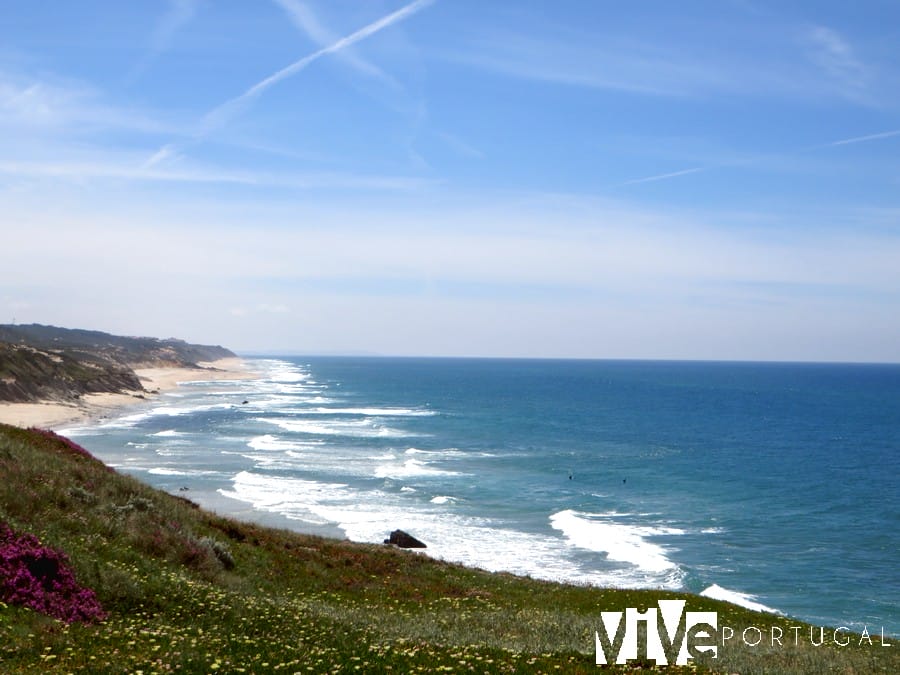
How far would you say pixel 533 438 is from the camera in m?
103

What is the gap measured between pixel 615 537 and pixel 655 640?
34.9 meters

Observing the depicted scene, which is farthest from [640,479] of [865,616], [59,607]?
[59,607]

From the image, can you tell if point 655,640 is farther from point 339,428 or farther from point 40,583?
point 339,428

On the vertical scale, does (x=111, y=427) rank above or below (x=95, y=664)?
below

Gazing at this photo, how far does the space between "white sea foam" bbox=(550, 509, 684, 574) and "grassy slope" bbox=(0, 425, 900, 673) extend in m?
16.4

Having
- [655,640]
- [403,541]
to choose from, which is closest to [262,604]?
[655,640]

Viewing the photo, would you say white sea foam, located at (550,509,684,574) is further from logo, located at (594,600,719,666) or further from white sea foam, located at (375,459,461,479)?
logo, located at (594,600,719,666)

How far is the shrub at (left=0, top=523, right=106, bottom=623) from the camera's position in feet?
48.5

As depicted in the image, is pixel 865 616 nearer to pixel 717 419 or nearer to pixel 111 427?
pixel 111 427

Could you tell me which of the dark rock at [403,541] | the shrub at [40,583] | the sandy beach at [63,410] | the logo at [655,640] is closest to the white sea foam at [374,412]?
the sandy beach at [63,410]


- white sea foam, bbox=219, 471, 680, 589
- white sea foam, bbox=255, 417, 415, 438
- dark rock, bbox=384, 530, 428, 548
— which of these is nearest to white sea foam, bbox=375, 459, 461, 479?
white sea foam, bbox=219, 471, 680, 589

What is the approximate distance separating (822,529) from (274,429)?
2762 inches

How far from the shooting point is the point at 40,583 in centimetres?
1543

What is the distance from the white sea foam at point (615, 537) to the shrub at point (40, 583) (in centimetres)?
3334
